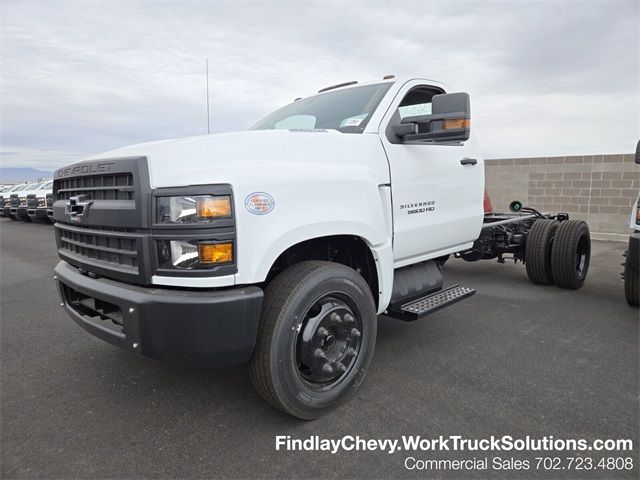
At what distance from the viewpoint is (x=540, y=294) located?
541cm

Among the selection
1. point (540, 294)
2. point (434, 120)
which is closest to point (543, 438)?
point (434, 120)

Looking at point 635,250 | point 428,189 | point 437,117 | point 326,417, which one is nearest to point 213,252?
point 326,417

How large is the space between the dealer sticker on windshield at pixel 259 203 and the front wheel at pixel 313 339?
43 cm

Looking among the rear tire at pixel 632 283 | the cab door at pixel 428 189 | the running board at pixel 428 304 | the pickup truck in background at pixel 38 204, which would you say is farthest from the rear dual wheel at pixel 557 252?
the pickup truck in background at pixel 38 204

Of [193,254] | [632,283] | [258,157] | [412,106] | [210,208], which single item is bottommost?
[632,283]

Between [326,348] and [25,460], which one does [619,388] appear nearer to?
[326,348]

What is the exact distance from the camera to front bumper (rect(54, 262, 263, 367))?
6.77 ft

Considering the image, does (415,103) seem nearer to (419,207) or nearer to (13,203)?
(419,207)

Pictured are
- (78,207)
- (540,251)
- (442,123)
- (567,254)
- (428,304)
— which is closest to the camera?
(78,207)

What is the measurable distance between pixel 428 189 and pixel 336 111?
0.93 metres

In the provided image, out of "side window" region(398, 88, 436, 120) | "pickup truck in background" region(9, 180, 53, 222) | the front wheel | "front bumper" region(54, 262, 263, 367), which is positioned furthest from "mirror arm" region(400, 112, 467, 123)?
"pickup truck in background" region(9, 180, 53, 222)

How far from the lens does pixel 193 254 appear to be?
2.09 m

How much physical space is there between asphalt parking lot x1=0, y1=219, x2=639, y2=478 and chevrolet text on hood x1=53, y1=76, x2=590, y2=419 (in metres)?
0.32

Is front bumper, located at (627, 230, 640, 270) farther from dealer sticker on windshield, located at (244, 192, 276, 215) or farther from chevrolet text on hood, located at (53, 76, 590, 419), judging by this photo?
dealer sticker on windshield, located at (244, 192, 276, 215)
